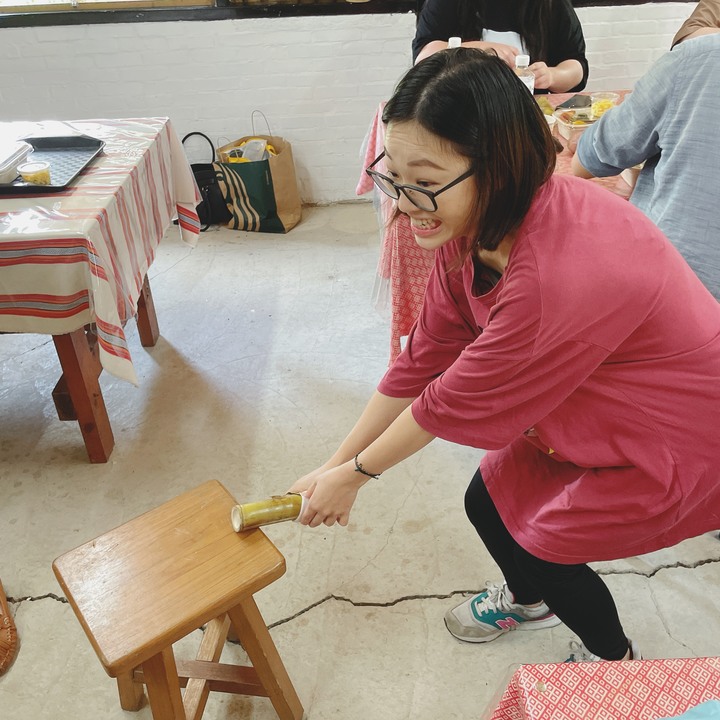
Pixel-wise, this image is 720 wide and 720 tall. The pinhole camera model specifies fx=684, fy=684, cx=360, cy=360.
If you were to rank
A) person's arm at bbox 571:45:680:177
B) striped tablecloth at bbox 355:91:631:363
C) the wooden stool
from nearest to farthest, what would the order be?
A: the wooden stool, person's arm at bbox 571:45:680:177, striped tablecloth at bbox 355:91:631:363

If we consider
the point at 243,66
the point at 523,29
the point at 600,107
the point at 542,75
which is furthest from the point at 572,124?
the point at 243,66

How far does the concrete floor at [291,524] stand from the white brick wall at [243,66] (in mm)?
976

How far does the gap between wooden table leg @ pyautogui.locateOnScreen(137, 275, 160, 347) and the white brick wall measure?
1384 mm

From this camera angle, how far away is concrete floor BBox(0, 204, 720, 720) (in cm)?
156

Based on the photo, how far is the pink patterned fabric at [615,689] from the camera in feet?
2.59

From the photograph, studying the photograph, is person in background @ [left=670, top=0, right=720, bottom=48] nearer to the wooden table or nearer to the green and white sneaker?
the wooden table

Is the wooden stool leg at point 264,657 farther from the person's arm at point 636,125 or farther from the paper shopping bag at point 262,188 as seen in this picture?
the paper shopping bag at point 262,188

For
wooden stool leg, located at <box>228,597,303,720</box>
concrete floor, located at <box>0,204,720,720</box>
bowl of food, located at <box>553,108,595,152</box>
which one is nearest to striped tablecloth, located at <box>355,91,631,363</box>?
bowl of food, located at <box>553,108,595,152</box>

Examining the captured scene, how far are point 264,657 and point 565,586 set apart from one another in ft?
1.92

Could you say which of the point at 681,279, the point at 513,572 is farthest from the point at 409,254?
the point at 681,279

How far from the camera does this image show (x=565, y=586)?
126 cm

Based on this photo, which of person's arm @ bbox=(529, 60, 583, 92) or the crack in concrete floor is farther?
person's arm @ bbox=(529, 60, 583, 92)

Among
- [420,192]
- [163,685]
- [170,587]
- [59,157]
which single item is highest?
[420,192]

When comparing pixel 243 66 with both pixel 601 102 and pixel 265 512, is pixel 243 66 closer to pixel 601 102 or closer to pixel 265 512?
pixel 601 102
